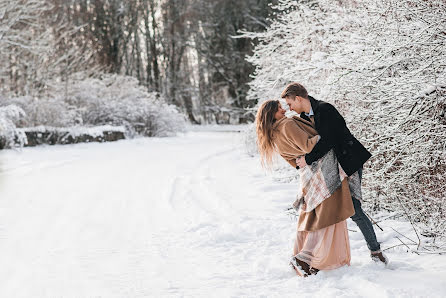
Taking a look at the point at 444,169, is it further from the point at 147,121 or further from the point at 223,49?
the point at 223,49

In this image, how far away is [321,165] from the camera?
344 centimetres

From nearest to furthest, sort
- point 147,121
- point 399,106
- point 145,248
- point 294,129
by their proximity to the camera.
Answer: point 294,129
point 399,106
point 145,248
point 147,121

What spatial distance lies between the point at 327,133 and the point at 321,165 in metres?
0.25

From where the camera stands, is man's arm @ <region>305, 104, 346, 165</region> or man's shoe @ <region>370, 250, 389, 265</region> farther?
man's shoe @ <region>370, 250, 389, 265</region>

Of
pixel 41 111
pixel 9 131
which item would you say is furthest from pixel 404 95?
pixel 41 111

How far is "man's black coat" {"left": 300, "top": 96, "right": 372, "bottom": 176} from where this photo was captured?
3396mm

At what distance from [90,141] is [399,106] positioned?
1426cm

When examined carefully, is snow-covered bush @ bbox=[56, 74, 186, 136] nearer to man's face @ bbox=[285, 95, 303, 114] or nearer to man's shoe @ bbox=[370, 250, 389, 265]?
man's face @ bbox=[285, 95, 303, 114]

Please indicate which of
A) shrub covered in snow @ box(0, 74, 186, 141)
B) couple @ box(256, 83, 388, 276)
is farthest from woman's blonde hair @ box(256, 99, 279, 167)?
shrub covered in snow @ box(0, 74, 186, 141)

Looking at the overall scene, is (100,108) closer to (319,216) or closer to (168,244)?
(168,244)

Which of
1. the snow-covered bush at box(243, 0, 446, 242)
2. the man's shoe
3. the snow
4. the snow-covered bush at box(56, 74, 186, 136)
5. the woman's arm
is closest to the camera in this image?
the woman's arm

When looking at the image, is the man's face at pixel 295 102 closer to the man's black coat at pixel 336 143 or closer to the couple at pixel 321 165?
the couple at pixel 321 165

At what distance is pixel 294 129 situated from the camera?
332cm

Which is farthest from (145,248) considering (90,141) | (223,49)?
(223,49)
